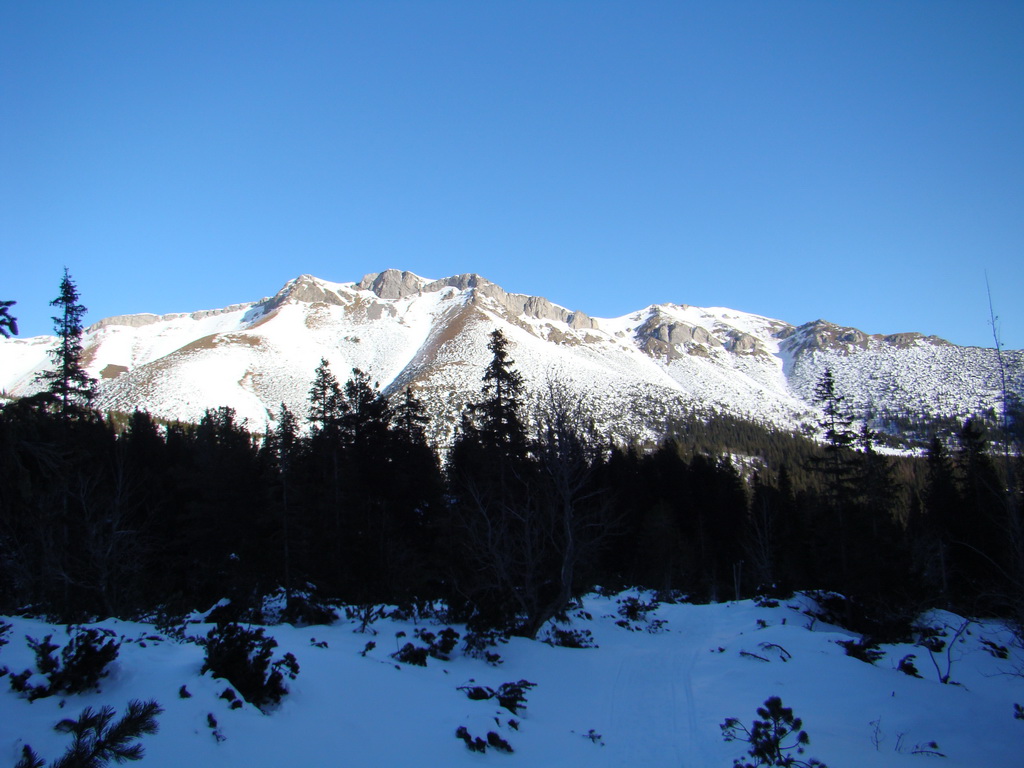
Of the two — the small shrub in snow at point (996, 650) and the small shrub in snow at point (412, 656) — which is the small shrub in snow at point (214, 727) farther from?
the small shrub in snow at point (996, 650)

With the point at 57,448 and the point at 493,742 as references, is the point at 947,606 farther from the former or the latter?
the point at 57,448

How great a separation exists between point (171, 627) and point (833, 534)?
28424mm

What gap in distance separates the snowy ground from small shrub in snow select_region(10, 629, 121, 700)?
156 mm

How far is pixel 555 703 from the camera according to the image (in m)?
11.9

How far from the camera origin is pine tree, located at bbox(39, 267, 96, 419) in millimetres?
23370

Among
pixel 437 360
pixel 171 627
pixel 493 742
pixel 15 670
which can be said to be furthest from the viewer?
pixel 437 360

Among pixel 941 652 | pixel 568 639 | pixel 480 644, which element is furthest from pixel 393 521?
pixel 941 652

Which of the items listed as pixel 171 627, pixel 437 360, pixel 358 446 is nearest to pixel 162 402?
pixel 437 360

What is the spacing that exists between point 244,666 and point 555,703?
6764 millimetres

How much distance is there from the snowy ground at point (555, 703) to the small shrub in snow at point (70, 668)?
6.1 inches

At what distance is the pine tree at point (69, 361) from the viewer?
2337cm

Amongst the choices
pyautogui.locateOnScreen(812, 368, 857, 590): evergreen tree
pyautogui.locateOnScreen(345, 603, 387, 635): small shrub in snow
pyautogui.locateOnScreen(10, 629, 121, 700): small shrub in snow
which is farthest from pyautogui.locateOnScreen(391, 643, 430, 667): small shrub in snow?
pyautogui.locateOnScreen(812, 368, 857, 590): evergreen tree

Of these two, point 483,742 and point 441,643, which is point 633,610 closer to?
point 441,643

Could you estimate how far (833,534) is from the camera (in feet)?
91.5
